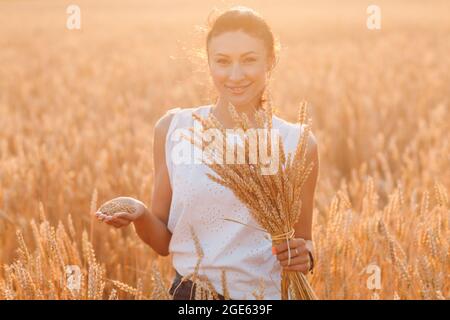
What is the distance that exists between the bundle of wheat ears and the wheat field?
0.73 feet

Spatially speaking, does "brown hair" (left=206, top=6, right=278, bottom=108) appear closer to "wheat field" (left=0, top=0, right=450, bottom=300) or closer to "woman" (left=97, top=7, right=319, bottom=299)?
"woman" (left=97, top=7, right=319, bottom=299)

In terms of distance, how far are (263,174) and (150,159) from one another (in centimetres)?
174

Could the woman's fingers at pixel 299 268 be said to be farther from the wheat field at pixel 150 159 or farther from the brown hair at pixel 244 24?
the brown hair at pixel 244 24

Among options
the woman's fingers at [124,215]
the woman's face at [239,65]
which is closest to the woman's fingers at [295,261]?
the woman's fingers at [124,215]

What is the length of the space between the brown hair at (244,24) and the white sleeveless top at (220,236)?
23cm

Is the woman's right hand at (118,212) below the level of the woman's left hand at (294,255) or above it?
above

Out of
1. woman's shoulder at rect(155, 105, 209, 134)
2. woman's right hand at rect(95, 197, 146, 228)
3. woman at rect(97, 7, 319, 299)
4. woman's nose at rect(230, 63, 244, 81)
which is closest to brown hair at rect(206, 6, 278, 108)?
woman at rect(97, 7, 319, 299)

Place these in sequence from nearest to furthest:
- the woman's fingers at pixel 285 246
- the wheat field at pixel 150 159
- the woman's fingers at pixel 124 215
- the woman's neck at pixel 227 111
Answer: the woman's fingers at pixel 285 246 < the woman's fingers at pixel 124 215 < the wheat field at pixel 150 159 < the woman's neck at pixel 227 111

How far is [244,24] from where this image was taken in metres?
1.84

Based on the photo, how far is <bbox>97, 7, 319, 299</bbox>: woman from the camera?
1793 mm

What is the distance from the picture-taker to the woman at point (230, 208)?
1793mm

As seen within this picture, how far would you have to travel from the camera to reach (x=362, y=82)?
550 cm

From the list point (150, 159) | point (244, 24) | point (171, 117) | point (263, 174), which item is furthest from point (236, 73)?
point (150, 159)
